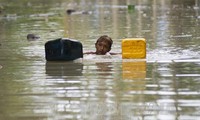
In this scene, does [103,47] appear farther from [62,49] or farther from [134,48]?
[62,49]

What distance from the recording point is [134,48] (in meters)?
12.2

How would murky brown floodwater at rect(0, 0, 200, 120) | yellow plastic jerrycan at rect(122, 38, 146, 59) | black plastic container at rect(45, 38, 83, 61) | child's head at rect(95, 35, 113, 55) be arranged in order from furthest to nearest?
child's head at rect(95, 35, 113, 55) → yellow plastic jerrycan at rect(122, 38, 146, 59) → black plastic container at rect(45, 38, 83, 61) → murky brown floodwater at rect(0, 0, 200, 120)

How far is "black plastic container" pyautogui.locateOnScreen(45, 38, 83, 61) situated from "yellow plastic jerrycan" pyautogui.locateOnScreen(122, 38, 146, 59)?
0.96 meters

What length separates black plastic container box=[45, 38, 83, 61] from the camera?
39.1 ft

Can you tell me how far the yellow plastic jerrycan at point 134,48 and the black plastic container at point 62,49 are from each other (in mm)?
964

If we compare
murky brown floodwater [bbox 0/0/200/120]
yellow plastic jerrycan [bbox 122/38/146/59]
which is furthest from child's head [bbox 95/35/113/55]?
yellow plastic jerrycan [bbox 122/38/146/59]

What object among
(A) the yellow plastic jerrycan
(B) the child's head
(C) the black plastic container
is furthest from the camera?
(B) the child's head

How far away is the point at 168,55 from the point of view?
509 inches

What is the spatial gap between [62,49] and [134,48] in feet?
4.78

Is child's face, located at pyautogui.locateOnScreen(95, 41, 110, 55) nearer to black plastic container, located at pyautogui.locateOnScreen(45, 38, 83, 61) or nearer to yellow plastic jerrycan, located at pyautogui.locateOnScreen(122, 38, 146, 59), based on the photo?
yellow plastic jerrycan, located at pyautogui.locateOnScreen(122, 38, 146, 59)

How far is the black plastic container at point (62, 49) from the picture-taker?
11.9 meters

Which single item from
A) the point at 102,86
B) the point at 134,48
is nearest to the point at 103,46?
the point at 134,48

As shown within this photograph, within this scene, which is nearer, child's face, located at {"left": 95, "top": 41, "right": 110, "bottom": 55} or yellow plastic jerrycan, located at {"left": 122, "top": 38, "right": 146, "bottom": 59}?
yellow plastic jerrycan, located at {"left": 122, "top": 38, "right": 146, "bottom": 59}

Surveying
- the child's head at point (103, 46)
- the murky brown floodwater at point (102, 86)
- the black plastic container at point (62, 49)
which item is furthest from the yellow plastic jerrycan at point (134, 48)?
the black plastic container at point (62, 49)
